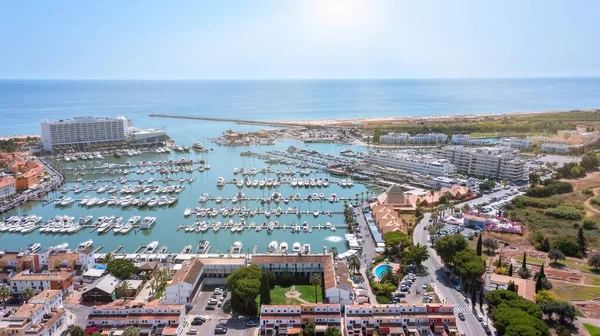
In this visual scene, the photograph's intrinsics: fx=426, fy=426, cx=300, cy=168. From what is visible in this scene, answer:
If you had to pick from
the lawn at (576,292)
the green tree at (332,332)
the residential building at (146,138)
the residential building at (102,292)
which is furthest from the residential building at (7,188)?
the lawn at (576,292)

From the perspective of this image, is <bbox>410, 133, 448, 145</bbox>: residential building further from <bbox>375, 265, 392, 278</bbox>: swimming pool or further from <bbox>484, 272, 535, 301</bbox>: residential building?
<bbox>484, 272, 535, 301</bbox>: residential building

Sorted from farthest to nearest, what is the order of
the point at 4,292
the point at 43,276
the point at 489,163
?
the point at 489,163 → the point at 43,276 → the point at 4,292

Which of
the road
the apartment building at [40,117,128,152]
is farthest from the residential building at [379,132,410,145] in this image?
the apartment building at [40,117,128,152]

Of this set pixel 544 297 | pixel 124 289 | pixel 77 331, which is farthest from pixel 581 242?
pixel 77 331

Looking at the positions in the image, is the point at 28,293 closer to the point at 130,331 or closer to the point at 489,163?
the point at 130,331

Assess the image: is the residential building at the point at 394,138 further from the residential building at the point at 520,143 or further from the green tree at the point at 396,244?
the green tree at the point at 396,244

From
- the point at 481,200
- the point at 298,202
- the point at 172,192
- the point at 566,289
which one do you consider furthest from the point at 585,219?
the point at 172,192
